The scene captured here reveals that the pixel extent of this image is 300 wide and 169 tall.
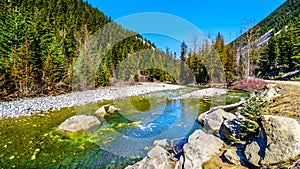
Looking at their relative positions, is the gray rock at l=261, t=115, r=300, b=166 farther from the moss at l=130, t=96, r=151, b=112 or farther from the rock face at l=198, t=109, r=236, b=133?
the moss at l=130, t=96, r=151, b=112

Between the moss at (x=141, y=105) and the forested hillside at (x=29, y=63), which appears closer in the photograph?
the moss at (x=141, y=105)

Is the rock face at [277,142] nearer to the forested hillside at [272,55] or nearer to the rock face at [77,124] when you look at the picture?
the rock face at [77,124]

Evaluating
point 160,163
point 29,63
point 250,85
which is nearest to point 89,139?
point 160,163

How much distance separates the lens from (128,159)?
6379 mm

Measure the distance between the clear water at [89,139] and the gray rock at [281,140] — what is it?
3522mm

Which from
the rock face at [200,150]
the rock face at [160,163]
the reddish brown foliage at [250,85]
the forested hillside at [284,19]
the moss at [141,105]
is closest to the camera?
the rock face at [200,150]

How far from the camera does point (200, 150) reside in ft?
16.4

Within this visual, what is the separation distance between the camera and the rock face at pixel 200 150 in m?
4.78

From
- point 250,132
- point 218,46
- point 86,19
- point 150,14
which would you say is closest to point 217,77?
point 218,46

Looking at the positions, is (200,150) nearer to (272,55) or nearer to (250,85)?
(250,85)

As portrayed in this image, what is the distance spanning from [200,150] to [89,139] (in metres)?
4.77

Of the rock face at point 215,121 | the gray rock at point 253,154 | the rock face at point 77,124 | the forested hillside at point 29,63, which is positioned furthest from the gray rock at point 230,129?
the forested hillside at point 29,63

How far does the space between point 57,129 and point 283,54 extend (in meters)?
39.4

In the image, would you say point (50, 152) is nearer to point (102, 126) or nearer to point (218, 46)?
point (102, 126)
